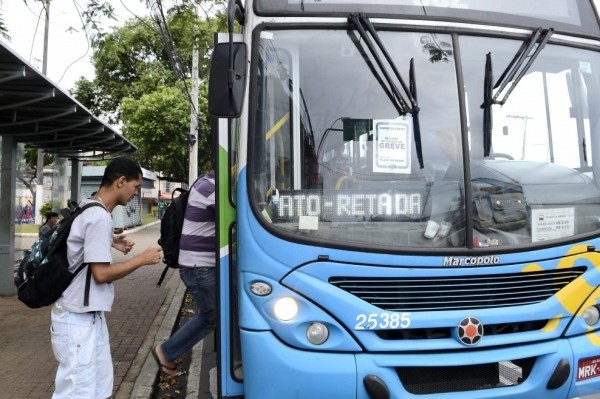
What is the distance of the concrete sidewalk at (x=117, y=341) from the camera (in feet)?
14.6

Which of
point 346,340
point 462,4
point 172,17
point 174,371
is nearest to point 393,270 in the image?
point 346,340

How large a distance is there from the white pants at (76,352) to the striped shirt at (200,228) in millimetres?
1241

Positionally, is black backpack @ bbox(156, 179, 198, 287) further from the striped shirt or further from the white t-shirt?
the white t-shirt

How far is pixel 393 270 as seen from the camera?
2.72 m

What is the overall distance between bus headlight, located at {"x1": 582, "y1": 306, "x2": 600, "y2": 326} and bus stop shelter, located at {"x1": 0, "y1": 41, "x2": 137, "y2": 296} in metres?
5.04

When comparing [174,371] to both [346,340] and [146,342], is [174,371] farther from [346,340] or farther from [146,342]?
[346,340]

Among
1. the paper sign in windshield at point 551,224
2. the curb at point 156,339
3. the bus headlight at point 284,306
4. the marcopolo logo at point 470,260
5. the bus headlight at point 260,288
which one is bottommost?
the curb at point 156,339

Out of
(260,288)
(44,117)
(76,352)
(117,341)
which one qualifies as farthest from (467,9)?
(44,117)

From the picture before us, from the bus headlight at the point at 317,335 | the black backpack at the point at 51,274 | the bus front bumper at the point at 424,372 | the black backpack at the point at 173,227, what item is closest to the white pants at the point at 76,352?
the black backpack at the point at 51,274

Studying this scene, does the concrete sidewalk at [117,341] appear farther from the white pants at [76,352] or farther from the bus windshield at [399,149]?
the bus windshield at [399,149]

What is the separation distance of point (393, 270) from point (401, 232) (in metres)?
0.23

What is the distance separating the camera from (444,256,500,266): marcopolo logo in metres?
2.78

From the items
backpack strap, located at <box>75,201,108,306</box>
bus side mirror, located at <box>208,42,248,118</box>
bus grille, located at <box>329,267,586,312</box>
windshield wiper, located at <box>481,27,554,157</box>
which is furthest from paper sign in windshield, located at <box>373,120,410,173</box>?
backpack strap, located at <box>75,201,108,306</box>

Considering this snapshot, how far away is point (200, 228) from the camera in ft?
13.5
